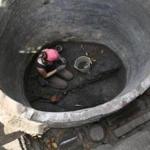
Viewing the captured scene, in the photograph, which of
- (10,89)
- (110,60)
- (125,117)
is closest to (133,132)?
(125,117)

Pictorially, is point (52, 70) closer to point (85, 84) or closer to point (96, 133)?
point (85, 84)

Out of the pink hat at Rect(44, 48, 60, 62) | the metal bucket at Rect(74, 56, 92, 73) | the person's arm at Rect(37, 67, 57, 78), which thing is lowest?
the metal bucket at Rect(74, 56, 92, 73)

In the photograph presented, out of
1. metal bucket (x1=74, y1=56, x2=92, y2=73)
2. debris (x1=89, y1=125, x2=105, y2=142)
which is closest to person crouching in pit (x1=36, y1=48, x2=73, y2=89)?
metal bucket (x1=74, y1=56, x2=92, y2=73)

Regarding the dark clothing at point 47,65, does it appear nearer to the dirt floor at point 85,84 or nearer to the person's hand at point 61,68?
the person's hand at point 61,68

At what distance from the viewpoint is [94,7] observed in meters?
4.47

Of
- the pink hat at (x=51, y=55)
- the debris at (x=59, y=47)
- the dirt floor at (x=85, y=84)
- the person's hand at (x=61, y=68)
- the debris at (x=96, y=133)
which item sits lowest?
the debris at (x=96, y=133)

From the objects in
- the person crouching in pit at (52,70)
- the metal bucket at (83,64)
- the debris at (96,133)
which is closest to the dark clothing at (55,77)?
the person crouching in pit at (52,70)

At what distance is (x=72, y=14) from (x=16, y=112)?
1707 millimetres

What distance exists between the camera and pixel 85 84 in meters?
4.58

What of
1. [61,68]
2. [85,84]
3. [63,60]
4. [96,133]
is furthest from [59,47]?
[96,133]

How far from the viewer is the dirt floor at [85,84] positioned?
4461mm

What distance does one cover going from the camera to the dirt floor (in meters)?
4.46

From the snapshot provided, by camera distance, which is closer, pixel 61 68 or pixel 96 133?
pixel 96 133

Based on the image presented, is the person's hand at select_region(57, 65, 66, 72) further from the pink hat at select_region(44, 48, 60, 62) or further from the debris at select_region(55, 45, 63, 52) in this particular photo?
the debris at select_region(55, 45, 63, 52)
